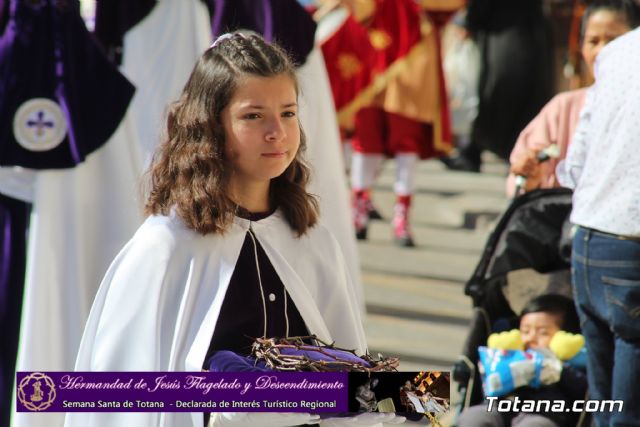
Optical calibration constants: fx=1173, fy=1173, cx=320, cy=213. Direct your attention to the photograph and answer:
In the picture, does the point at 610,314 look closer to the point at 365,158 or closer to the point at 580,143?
the point at 580,143

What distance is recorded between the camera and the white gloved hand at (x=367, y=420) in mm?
2383

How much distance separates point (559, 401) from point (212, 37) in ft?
6.66

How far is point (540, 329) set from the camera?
4.23m

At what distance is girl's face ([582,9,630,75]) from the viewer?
14.0ft

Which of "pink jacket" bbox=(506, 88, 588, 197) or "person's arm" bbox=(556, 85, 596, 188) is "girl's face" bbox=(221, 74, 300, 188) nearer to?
"person's arm" bbox=(556, 85, 596, 188)

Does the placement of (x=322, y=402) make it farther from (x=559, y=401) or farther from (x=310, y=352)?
(x=559, y=401)

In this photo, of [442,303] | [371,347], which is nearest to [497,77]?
[442,303]

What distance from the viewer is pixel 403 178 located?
321 inches

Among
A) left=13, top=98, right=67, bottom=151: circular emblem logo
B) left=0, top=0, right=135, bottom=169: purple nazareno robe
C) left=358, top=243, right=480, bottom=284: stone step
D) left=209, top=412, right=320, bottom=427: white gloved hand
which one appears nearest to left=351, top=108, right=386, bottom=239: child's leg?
left=358, top=243, right=480, bottom=284: stone step

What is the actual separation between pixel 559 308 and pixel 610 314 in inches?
28.1

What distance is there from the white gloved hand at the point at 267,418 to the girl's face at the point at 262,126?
1.86 feet

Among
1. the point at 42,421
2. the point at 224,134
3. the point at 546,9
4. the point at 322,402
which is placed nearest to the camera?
the point at 322,402

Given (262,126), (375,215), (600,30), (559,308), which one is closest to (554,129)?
(600,30)

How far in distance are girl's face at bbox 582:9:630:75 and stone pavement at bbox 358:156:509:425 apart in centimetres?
171
